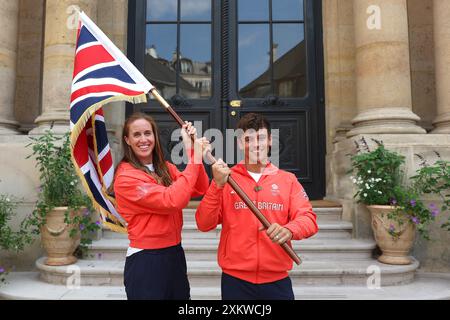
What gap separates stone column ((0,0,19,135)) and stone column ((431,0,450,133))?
6301 millimetres

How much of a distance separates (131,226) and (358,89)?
4.65 m

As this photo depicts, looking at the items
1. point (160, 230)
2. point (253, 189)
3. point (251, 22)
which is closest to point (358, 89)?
point (251, 22)

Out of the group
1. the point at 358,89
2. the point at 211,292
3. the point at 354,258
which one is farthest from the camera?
the point at 358,89

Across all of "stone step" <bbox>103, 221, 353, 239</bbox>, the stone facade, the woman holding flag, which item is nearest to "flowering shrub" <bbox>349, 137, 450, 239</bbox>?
the stone facade

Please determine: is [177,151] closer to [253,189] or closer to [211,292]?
[211,292]

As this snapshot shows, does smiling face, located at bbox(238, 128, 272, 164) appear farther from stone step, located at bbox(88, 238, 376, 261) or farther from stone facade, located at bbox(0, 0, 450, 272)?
stone facade, located at bbox(0, 0, 450, 272)

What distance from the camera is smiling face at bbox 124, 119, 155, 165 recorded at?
2.16 metres

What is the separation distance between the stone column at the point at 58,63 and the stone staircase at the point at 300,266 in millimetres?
→ 1823

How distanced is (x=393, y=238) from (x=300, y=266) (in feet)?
3.76

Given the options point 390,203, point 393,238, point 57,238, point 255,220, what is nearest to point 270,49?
point 390,203

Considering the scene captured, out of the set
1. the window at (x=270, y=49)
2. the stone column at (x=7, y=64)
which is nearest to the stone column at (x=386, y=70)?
the window at (x=270, y=49)

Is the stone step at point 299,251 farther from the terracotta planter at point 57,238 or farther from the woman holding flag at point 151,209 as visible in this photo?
the woman holding flag at point 151,209

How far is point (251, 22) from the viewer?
682cm

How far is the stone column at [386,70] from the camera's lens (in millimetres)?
5355
